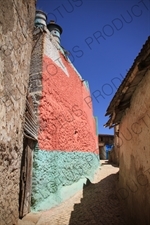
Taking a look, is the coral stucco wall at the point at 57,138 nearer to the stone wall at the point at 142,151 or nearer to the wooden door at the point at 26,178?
the wooden door at the point at 26,178

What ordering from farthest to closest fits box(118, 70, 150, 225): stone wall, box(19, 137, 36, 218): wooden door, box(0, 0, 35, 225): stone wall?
box(19, 137, 36, 218): wooden door, box(118, 70, 150, 225): stone wall, box(0, 0, 35, 225): stone wall

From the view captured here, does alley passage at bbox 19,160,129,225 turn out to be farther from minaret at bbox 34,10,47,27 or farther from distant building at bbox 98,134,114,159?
distant building at bbox 98,134,114,159

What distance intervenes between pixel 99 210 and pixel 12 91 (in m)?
4.36

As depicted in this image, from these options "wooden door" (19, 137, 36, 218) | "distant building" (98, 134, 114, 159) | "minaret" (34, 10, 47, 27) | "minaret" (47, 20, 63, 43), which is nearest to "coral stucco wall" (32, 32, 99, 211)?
"wooden door" (19, 137, 36, 218)

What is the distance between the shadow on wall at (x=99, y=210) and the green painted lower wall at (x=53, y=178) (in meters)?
0.72

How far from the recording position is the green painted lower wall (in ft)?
16.2

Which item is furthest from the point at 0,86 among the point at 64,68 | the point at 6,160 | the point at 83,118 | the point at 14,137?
the point at 83,118

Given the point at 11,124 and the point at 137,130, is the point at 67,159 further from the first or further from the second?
the point at 11,124

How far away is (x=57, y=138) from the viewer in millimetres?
6277

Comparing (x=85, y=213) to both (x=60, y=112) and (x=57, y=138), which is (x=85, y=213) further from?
(x=60, y=112)

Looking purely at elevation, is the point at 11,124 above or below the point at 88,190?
above

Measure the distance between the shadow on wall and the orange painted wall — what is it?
2118 mm

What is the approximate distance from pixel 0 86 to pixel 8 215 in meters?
2.11

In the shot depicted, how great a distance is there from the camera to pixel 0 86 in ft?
7.07
